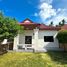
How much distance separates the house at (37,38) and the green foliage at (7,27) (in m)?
3.66

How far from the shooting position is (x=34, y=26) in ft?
97.8

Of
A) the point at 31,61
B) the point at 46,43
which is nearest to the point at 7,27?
the point at 31,61

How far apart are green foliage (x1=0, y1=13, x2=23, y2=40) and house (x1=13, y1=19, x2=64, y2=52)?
366 centimetres

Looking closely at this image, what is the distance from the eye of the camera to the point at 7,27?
82.9ft

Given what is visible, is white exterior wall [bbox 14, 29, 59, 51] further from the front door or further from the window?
the front door

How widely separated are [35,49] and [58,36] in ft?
13.5

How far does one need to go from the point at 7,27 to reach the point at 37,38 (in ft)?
21.5

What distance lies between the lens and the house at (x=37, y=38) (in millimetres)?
29484

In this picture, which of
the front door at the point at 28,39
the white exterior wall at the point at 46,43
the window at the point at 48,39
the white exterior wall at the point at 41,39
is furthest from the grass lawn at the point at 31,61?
the front door at the point at 28,39

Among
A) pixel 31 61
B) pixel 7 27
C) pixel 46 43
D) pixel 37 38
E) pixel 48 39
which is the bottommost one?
pixel 31 61

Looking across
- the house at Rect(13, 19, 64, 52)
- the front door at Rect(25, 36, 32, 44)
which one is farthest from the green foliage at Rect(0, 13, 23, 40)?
the front door at Rect(25, 36, 32, 44)

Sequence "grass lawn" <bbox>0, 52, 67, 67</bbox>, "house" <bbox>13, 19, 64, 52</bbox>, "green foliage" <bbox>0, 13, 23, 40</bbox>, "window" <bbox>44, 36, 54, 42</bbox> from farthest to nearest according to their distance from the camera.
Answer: "window" <bbox>44, 36, 54, 42</bbox>, "house" <bbox>13, 19, 64, 52</bbox>, "green foliage" <bbox>0, 13, 23, 40</bbox>, "grass lawn" <bbox>0, 52, 67, 67</bbox>

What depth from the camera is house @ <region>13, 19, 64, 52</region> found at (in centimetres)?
2948

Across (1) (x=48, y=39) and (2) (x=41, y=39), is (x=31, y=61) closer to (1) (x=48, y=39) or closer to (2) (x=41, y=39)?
(2) (x=41, y=39)
